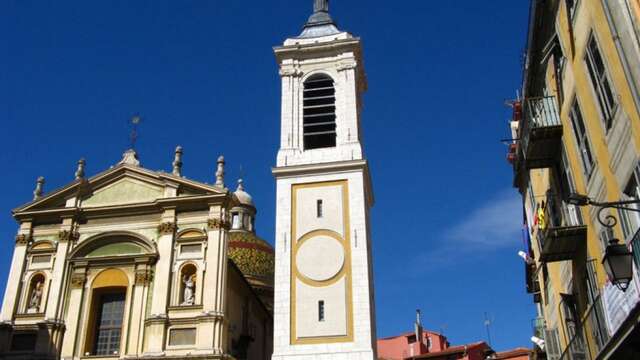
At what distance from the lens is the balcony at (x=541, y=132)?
1498 cm

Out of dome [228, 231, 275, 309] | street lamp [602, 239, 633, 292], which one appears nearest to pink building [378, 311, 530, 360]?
dome [228, 231, 275, 309]

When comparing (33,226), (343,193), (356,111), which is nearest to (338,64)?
(356,111)

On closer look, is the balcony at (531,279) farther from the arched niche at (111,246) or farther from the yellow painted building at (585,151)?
the arched niche at (111,246)

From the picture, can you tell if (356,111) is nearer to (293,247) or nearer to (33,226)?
(293,247)

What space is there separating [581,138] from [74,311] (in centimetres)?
1886

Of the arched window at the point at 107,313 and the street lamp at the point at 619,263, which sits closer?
the street lamp at the point at 619,263

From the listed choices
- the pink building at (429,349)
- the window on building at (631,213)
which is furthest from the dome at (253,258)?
the window on building at (631,213)

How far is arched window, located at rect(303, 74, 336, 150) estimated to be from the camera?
28.5 meters

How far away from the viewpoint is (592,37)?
1223 centimetres

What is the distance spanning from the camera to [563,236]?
14.5m

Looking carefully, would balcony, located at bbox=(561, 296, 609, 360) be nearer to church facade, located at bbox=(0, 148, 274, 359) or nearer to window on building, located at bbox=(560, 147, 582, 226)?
window on building, located at bbox=(560, 147, 582, 226)

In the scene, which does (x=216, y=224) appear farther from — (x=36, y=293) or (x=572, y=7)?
(x=572, y=7)

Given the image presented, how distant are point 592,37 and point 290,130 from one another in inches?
674

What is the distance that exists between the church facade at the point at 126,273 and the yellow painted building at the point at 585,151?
11.8 metres
